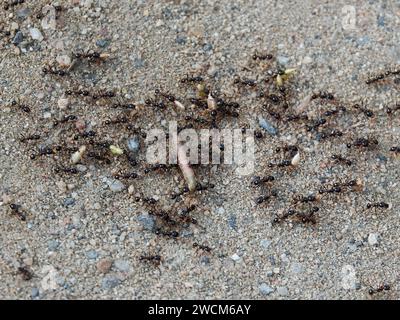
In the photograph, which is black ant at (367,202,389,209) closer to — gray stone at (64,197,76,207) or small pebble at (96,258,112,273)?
small pebble at (96,258,112,273)

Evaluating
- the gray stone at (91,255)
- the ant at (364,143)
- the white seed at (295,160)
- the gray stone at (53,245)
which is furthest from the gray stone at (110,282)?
the ant at (364,143)

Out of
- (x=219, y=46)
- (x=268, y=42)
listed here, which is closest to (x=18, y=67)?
(x=219, y=46)

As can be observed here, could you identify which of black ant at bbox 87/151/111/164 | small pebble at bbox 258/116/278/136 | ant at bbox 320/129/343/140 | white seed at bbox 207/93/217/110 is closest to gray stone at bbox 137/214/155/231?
black ant at bbox 87/151/111/164

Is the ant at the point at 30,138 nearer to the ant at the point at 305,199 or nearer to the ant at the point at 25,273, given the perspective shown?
the ant at the point at 25,273

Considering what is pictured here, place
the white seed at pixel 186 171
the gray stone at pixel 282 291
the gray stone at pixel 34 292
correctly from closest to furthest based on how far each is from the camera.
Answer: the gray stone at pixel 34 292
the gray stone at pixel 282 291
the white seed at pixel 186 171

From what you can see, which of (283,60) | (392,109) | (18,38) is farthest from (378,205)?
(18,38)

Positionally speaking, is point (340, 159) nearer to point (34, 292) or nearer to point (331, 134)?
point (331, 134)

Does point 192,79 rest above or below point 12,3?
below
